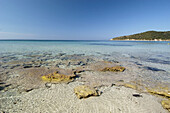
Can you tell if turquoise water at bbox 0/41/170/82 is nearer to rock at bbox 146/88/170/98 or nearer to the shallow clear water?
the shallow clear water

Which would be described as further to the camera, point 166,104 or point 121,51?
point 121,51

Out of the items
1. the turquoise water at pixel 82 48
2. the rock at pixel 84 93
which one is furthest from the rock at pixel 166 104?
the turquoise water at pixel 82 48

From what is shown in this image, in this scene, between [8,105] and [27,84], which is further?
[27,84]

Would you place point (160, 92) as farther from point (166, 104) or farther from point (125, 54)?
point (125, 54)

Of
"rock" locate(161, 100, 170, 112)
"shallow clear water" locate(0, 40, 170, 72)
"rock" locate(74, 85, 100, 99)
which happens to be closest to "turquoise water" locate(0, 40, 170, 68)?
"shallow clear water" locate(0, 40, 170, 72)

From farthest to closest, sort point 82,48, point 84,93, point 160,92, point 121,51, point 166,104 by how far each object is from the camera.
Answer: point 82,48, point 121,51, point 160,92, point 84,93, point 166,104

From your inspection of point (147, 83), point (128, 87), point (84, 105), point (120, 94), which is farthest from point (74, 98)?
point (147, 83)

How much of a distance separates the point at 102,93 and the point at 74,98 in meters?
1.19

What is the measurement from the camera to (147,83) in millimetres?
4391

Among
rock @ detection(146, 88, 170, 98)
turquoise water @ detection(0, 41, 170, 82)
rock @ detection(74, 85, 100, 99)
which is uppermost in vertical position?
turquoise water @ detection(0, 41, 170, 82)

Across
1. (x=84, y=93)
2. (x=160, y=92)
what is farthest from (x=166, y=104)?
(x=84, y=93)

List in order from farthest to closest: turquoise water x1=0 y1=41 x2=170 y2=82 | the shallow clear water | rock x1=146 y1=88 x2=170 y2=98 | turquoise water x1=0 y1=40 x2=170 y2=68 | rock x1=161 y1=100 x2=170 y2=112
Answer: turquoise water x1=0 y1=40 x2=170 y2=68 → the shallow clear water → turquoise water x1=0 y1=41 x2=170 y2=82 → rock x1=146 y1=88 x2=170 y2=98 → rock x1=161 y1=100 x2=170 y2=112

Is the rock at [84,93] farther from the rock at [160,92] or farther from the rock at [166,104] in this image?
the rock at [160,92]

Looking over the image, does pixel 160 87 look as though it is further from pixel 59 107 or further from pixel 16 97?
pixel 16 97
